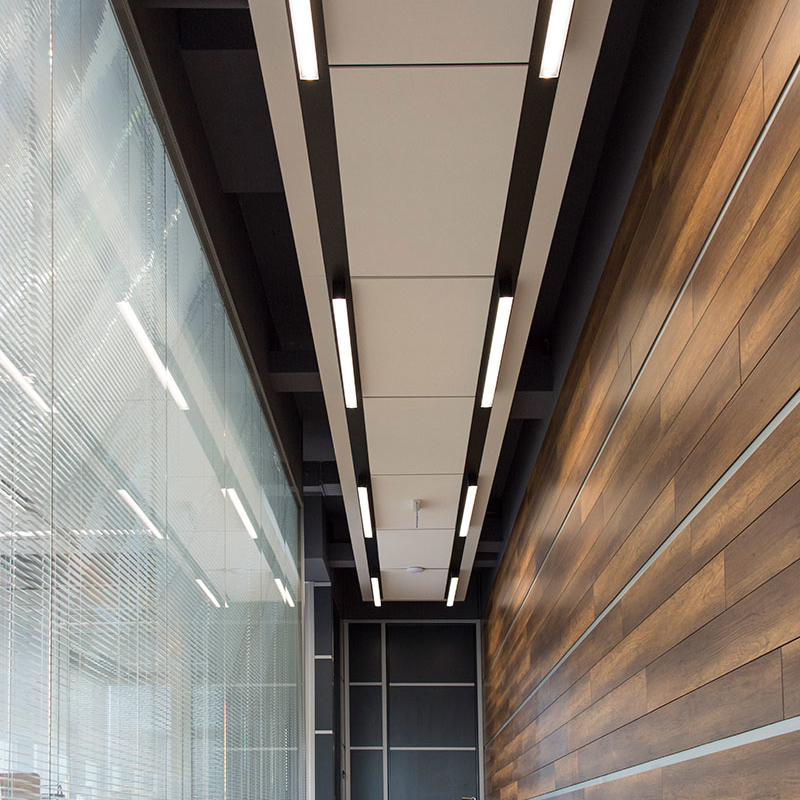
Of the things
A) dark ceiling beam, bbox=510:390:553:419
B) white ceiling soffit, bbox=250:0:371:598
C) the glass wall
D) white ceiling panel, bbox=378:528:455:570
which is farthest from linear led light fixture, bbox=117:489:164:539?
white ceiling panel, bbox=378:528:455:570

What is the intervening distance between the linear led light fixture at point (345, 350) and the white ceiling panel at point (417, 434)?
181mm

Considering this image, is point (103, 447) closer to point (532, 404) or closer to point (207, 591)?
point (207, 591)

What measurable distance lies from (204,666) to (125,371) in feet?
4.76

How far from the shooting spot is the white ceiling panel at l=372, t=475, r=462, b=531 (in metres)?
6.71

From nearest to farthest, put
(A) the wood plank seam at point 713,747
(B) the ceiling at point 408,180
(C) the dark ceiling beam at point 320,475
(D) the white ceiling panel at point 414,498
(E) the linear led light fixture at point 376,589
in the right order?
(A) the wood plank seam at point 713,747, (B) the ceiling at point 408,180, (D) the white ceiling panel at point 414,498, (C) the dark ceiling beam at point 320,475, (E) the linear led light fixture at point 376,589

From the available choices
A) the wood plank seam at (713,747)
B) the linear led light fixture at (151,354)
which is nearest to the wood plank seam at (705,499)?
the wood plank seam at (713,747)

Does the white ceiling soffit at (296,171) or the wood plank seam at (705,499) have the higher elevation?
the white ceiling soffit at (296,171)

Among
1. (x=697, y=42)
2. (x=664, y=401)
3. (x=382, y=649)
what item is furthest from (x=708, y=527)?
(x=382, y=649)

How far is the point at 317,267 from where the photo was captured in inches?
154

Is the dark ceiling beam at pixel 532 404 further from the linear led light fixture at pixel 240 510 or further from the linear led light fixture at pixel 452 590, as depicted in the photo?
the linear led light fixture at pixel 452 590

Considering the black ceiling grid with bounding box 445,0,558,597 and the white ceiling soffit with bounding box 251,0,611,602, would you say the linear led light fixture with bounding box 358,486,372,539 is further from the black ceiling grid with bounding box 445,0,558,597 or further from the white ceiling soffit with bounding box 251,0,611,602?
the black ceiling grid with bounding box 445,0,558,597

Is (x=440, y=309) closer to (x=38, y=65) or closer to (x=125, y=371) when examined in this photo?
(x=125, y=371)

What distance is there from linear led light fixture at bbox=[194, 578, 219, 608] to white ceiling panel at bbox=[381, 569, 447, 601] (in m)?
5.68

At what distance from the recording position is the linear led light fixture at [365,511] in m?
6.78
